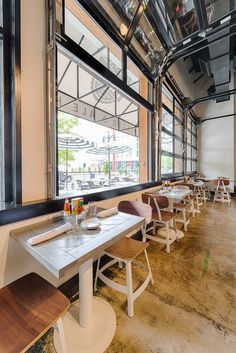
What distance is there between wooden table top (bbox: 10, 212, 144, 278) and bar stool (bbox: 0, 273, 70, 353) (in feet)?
0.56

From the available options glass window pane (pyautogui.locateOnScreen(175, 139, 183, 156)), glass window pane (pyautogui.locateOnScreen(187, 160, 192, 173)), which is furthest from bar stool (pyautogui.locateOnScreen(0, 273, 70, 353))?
glass window pane (pyautogui.locateOnScreen(187, 160, 192, 173))

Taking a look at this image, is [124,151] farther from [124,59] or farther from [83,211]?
[83,211]

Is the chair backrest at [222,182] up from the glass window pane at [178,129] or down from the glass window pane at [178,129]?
down

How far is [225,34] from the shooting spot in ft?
9.98

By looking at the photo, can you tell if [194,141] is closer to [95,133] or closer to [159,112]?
[159,112]

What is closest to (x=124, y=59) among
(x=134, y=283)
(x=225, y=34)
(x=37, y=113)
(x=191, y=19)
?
(x=191, y=19)

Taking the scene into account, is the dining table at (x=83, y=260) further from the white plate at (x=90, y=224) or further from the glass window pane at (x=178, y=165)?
the glass window pane at (x=178, y=165)

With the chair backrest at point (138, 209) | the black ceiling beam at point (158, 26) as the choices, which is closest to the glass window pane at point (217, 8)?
the black ceiling beam at point (158, 26)

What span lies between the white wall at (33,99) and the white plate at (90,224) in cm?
43

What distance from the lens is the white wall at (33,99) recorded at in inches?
47.2

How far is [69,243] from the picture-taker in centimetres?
92

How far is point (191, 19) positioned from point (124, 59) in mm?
1291

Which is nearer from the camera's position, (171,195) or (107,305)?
(107,305)

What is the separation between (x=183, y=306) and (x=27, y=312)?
1224 mm
